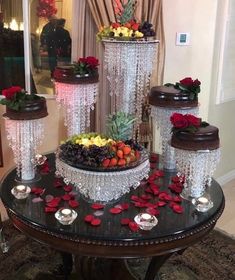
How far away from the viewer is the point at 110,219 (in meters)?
1.67

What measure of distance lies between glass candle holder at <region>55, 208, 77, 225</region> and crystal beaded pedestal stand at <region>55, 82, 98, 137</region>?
2.87ft

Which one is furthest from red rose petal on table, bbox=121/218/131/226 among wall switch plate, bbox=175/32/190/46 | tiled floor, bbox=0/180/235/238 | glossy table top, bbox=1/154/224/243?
wall switch plate, bbox=175/32/190/46

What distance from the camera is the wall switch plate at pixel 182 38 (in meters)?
3.40

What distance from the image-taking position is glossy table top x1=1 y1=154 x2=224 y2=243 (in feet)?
5.08

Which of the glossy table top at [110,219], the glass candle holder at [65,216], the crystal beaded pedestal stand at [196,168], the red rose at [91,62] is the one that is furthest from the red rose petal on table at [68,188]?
the red rose at [91,62]

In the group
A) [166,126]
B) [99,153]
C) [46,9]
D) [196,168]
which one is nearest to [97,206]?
[99,153]

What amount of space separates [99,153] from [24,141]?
549 mm

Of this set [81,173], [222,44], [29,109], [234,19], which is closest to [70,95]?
[29,109]

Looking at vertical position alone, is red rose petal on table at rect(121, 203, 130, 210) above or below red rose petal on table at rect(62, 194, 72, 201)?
above

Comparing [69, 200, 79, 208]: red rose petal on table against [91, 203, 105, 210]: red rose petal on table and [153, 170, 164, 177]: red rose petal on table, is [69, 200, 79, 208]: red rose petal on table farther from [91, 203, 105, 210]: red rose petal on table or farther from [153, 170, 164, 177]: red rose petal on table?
[153, 170, 164, 177]: red rose petal on table

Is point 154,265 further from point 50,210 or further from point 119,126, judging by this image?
point 119,126

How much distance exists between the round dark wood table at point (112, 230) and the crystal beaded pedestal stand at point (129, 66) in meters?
0.76

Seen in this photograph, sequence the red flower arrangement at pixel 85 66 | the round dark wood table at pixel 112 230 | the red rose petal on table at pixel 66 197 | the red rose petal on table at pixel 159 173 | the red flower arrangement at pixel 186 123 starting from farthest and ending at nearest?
the red flower arrangement at pixel 85 66 < the red rose petal on table at pixel 159 173 < the red rose petal on table at pixel 66 197 < the red flower arrangement at pixel 186 123 < the round dark wood table at pixel 112 230

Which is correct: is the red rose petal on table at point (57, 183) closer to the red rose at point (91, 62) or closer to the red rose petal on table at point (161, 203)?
the red rose petal on table at point (161, 203)
